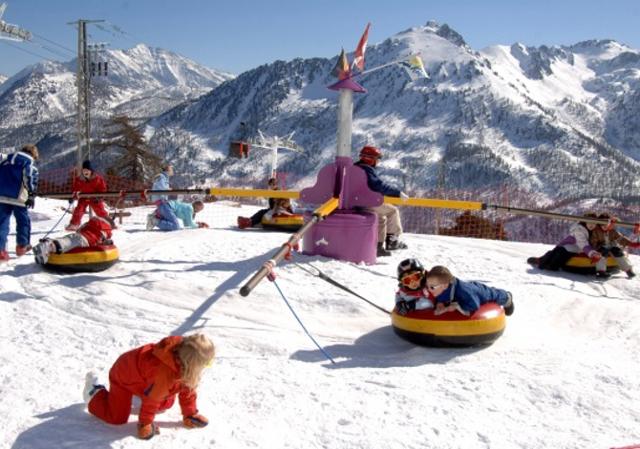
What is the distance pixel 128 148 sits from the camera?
45.7m

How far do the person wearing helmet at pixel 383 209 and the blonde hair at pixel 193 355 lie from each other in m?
5.47

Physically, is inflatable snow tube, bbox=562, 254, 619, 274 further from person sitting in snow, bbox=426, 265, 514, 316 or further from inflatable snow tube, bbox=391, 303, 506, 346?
person sitting in snow, bbox=426, 265, 514, 316

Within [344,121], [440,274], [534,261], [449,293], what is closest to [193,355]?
[440,274]

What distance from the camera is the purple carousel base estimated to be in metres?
8.30

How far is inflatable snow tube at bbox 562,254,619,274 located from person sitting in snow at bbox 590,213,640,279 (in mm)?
94

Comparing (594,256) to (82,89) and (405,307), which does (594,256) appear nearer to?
(405,307)

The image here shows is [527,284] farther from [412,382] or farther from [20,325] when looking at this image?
[20,325]

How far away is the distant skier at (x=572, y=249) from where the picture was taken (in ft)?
30.2

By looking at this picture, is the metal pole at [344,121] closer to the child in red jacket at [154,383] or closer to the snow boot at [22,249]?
the snow boot at [22,249]

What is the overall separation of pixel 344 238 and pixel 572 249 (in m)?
3.98

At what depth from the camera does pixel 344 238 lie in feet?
27.3

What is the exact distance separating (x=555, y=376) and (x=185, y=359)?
3.07m

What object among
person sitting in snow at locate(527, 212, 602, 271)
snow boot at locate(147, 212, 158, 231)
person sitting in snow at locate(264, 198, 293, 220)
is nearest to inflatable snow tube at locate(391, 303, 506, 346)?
person sitting in snow at locate(527, 212, 602, 271)

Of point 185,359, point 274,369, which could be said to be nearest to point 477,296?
point 274,369
